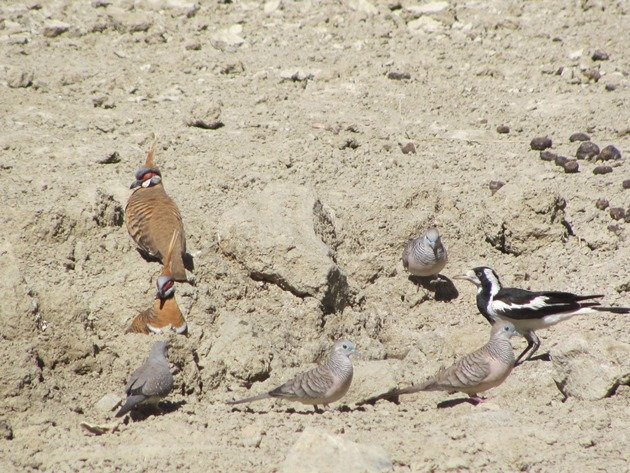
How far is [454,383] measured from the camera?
657cm

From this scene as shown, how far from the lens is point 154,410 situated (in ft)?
20.7

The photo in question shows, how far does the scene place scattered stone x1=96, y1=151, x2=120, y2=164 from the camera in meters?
8.65

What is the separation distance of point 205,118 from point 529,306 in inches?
152

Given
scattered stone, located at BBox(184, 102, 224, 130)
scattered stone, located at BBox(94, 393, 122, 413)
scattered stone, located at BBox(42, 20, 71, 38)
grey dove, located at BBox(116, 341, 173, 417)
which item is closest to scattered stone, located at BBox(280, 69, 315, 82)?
scattered stone, located at BBox(184, 102, 224, 130)

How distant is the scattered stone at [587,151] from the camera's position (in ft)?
31.8

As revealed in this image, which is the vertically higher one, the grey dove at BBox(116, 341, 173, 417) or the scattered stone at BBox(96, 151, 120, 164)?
the grey dove at BBox(116, 341, 173, 417)

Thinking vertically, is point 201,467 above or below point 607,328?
above

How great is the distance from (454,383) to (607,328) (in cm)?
167

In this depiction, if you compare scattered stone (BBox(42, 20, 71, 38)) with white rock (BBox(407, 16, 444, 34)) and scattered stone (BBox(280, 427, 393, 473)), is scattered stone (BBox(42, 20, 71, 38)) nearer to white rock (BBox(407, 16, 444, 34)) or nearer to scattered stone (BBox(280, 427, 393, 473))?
white rock (BBox(407, 16, 444, 34))

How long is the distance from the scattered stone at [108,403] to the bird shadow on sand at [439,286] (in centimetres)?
283

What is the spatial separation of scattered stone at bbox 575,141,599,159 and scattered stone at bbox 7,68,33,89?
18.7ft

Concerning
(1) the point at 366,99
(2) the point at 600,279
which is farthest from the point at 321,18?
(2) the point at 600,279

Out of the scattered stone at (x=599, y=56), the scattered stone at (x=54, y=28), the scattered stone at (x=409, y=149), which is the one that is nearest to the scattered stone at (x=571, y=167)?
the scattered stone at (x=409, y=149)

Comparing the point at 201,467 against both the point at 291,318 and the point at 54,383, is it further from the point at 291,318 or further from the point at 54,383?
the point at 291,318
